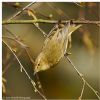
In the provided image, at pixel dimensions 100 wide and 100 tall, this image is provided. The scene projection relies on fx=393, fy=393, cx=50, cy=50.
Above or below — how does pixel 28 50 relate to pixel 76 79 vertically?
above

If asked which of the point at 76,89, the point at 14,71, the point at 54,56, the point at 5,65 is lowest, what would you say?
the point at 76,89

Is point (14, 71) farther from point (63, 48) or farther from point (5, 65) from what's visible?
point (63, 48)

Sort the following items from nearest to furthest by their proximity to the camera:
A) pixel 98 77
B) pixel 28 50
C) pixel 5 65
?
pixel 28 50, pixel 5 65, pixel 98 77

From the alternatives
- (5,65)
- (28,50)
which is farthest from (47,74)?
(28,50)

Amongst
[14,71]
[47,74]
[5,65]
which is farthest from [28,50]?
[47,74]

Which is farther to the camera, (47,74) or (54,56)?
(47,74)

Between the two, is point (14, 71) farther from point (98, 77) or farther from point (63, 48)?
point (63, 48)

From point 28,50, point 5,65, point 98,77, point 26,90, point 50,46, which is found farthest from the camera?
point 98,77
